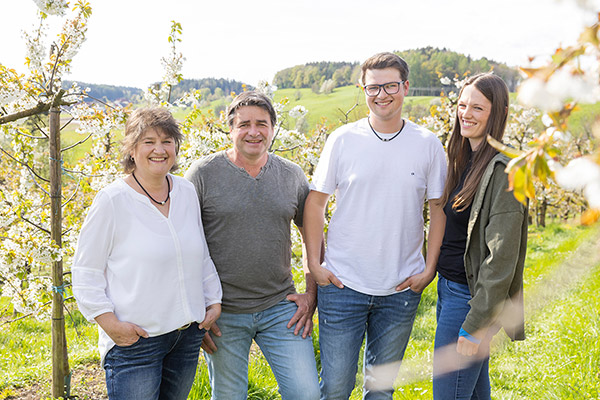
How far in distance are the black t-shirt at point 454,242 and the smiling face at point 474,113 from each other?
19 centimetres

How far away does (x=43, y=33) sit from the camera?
12.2 ft

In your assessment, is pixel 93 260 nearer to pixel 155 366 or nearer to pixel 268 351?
pixel 155 366

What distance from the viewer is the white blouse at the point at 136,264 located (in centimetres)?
214

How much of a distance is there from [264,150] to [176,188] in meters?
0.58

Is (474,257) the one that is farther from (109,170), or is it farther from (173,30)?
(173,30)

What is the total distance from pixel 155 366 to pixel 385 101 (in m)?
1.93

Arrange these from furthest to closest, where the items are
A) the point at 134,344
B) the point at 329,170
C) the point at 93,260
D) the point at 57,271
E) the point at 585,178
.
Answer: the point at 57,271
the point at 329,170
the point at 134,344
the point at 93,260
the point at 585,178

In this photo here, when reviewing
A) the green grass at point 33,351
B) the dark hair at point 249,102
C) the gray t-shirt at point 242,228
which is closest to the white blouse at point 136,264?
the gray t-shirt at point 242,228

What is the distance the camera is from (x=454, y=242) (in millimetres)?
2500

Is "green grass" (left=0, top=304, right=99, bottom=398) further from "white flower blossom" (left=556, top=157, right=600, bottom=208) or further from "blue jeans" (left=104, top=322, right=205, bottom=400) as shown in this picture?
"white flower blossom" (left=556, top=157, right=600, bottom=208)

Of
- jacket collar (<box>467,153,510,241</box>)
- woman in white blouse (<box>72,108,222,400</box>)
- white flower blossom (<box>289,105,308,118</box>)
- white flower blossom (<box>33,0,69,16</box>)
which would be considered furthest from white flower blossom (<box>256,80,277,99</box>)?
jacket collar (<box>467,153,510,241</box>)

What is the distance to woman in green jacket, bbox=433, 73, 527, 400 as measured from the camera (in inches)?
85.2

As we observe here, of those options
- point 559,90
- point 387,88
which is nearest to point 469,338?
point 387,88

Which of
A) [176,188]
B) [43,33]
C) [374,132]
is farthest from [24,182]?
[374,132]
